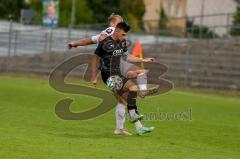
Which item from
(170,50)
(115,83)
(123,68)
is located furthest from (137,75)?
(170,50)

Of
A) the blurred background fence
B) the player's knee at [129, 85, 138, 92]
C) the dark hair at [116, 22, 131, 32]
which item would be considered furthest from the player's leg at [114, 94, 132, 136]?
the blurred background fence

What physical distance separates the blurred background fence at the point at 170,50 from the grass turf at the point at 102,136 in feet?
46.9

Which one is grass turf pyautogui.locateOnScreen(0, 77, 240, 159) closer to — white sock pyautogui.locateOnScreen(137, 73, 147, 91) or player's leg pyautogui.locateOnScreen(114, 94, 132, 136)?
player's leg pyautogui.locateOnScreen(114, 94, 132, 136)

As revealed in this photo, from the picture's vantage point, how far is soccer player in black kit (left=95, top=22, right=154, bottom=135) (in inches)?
508

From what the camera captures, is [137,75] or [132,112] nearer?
[132,112]

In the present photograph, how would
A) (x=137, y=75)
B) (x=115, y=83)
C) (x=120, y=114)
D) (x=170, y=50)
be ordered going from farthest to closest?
1. (x=170, y=50)
2. (x=137, y=75)
3. (x=120, y=114)
4. (x=115, y=83)

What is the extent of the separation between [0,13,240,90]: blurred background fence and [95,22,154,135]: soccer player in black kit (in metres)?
21.3

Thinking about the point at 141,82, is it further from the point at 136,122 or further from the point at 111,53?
the point at 111,53

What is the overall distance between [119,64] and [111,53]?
0.94 ft

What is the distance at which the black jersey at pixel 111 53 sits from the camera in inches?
509

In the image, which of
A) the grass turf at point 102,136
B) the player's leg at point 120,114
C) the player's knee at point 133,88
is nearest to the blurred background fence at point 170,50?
the grass turf at point 102,136

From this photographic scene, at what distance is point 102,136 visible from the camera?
12703mm

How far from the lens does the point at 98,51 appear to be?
13.1 metres

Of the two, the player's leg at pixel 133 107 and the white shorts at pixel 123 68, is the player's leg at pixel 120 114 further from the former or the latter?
the white shorts at pixel 123 68
